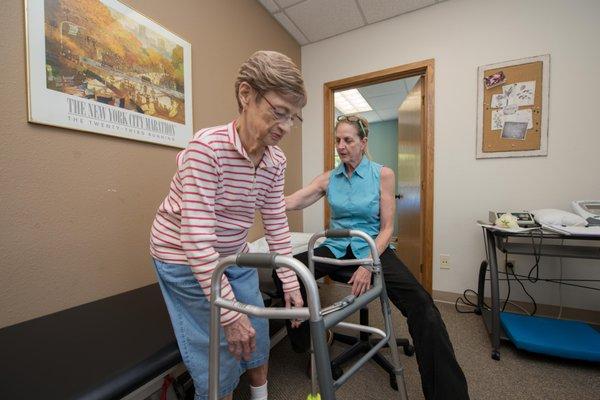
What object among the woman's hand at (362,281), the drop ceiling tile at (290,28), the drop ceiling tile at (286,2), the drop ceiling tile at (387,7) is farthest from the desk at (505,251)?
the drop ceiling tile at (290,28)

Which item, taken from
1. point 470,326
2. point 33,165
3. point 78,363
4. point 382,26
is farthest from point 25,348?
point 382,26

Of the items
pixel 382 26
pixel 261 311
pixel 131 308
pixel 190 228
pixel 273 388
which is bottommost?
pixel 273 388

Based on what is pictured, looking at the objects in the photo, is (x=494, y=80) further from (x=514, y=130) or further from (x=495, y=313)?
(x=495, y=313)

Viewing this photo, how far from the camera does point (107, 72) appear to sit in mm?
1266

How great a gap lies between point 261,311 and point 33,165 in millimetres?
1137

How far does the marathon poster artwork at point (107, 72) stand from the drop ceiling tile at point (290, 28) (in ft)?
4.14

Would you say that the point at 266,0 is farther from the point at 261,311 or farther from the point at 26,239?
the point at 261,311

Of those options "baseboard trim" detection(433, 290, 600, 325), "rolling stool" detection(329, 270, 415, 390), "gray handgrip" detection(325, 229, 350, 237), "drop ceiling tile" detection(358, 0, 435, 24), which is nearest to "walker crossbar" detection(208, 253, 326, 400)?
"gray handgrip" detection(325, 229, 350, 237)

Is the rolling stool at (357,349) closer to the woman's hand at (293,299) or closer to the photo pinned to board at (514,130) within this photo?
the woman's hand at (293,299)

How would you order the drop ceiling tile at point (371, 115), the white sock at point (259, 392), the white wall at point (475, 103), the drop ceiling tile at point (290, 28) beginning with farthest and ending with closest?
the drop ceiling tile at point (371, 115), the drop ceiling tile at point (290, 28), the white wall at point (475, 103), the white sock at point (259, 392)

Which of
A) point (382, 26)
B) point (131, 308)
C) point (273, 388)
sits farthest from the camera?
point (382, 26)

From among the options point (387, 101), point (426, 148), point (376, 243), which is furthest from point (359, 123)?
point (387, 101)

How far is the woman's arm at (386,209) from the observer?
1.45 metres

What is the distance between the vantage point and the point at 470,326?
6.50 feet
